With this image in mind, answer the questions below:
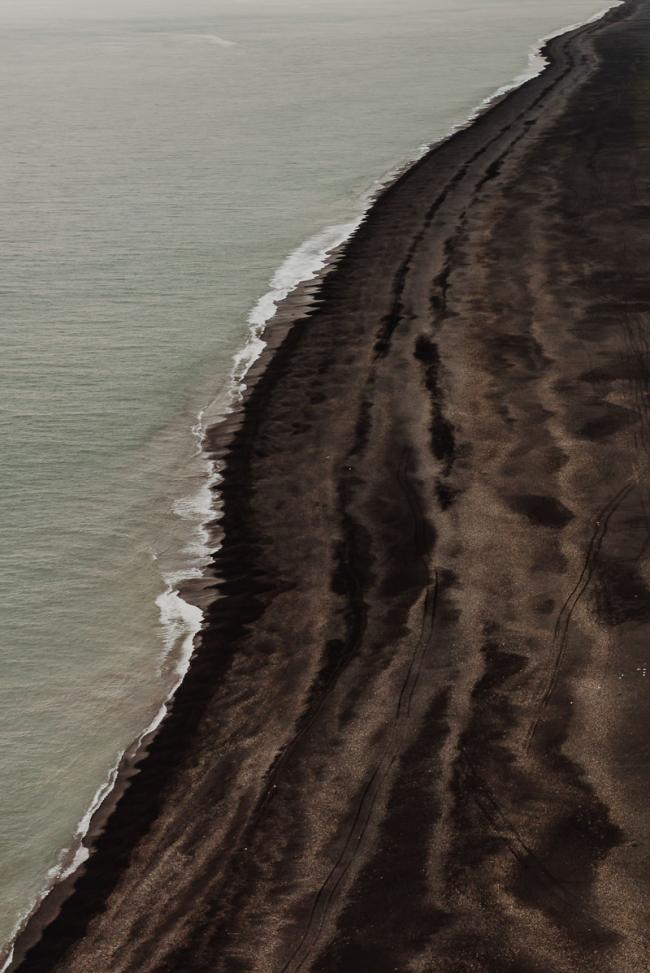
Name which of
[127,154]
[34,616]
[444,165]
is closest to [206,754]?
[34,616]

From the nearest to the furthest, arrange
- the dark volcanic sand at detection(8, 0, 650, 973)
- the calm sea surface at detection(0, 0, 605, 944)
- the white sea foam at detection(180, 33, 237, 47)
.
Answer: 1. the dark volcanic sand at detection(8, 0, 650, 973)
2. the calm sea surface at detection(0, 0, 605, 944)
3. the white sea foam at detection(180, 33, 237, 47)

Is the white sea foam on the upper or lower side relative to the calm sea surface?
upper

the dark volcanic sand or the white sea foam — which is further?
the white sea foam

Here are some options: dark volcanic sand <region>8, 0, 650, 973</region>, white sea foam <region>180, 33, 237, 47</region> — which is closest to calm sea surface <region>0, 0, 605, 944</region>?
dark volcanic sand <region>8, 0, 650, 973</region>

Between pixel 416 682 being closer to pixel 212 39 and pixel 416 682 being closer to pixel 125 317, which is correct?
pixel 125 317

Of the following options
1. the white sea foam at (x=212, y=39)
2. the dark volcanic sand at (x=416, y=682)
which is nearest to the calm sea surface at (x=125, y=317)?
the dark volcanic sand at (x=416, y=682)

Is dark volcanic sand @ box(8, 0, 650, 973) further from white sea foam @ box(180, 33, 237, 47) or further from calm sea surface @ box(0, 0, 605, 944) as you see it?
white sea foam @ box(180, 33, 237, 47)

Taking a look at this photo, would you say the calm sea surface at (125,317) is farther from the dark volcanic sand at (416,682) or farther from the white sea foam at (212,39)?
the white sea foam at (212,39)

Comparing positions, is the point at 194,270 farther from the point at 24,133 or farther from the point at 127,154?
the point at 24,133
